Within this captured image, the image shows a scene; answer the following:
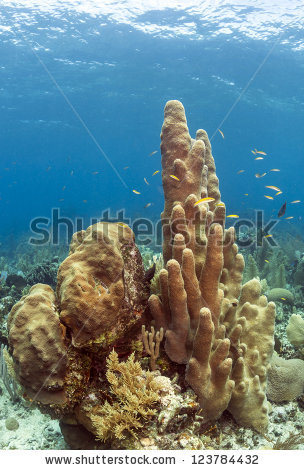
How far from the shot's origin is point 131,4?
1947 centimetres

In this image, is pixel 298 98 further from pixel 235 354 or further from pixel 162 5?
pixel 235 354

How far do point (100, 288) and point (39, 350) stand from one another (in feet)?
2.87

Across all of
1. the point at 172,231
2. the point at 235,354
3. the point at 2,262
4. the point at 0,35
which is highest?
the point at 0,35

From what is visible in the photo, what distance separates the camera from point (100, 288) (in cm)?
332

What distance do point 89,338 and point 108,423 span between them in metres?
0.84

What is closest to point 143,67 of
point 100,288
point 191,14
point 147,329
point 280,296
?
point 191,14

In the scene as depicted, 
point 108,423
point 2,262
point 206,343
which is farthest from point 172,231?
point 2,262

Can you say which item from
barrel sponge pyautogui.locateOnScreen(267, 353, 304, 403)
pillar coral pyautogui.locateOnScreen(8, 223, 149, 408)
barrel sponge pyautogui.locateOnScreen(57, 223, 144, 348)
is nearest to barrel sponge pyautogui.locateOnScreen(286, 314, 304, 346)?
barrel sponge pyautogui.locateOnScreen(267, 353, 304, 403)

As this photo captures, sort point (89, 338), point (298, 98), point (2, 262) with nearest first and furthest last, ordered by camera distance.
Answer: point (89, 338) → point (2, 262) → point (298, 98)

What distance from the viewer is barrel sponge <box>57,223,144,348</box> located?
314 cm

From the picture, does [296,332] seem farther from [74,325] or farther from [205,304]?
[74,325]

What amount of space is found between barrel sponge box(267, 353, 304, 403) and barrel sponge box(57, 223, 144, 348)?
238 cm

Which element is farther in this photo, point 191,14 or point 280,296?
point 191,14
